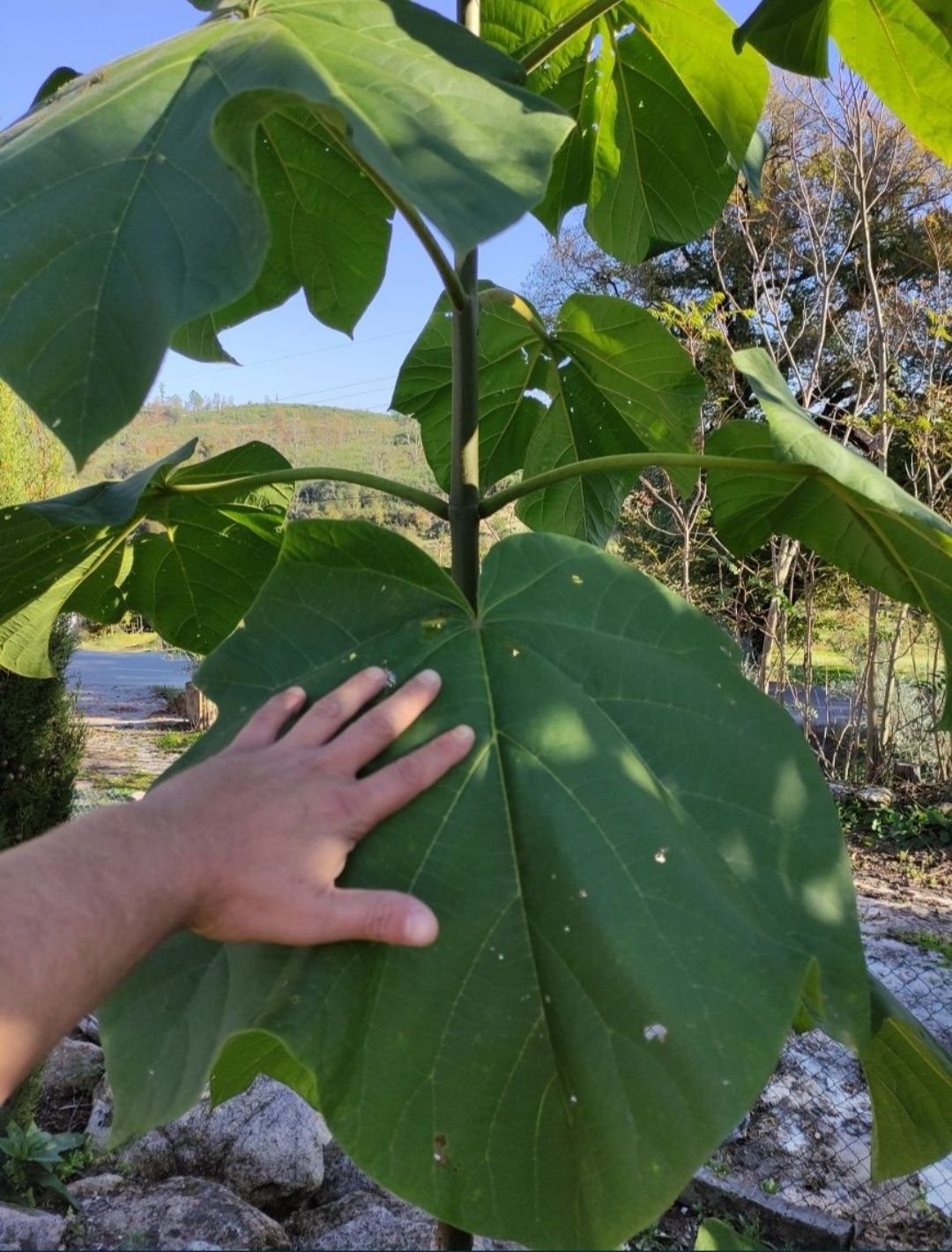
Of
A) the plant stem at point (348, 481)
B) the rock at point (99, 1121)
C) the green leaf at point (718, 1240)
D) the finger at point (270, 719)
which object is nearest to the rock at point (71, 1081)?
the rock at point (99, 1121)

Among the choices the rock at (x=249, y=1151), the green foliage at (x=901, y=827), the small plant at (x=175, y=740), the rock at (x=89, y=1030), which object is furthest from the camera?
the small plant at (x=175, y=740)

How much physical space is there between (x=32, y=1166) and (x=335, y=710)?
331 centimetres

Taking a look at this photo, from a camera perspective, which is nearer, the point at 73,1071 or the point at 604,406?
the point at 604,406

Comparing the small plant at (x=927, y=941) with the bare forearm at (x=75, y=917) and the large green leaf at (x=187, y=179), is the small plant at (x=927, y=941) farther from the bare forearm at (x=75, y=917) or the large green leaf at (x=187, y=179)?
the large green leaf at (x=187, y=179)

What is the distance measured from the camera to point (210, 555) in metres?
1.30

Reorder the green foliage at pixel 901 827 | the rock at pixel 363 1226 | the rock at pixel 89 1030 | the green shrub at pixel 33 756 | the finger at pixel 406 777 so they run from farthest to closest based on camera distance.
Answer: the green foliage at pixel 901 827
the green shrub at pixel 33 756
the rock at pixel 89 1030
the rock at pixel 363 1226
the finger at pixel 406 777

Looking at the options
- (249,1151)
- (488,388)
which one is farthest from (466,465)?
(249,1151)

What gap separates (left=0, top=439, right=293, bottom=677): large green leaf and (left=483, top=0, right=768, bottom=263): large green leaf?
23.1 inches

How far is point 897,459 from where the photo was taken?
7973mm

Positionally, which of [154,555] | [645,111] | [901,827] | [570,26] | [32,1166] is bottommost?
[32,1166]

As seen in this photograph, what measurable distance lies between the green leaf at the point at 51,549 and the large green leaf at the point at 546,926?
28 centimetres

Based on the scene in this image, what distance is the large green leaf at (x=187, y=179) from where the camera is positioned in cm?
56

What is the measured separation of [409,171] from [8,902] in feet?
1.51

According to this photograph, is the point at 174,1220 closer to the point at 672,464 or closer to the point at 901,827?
the point at 672,464
